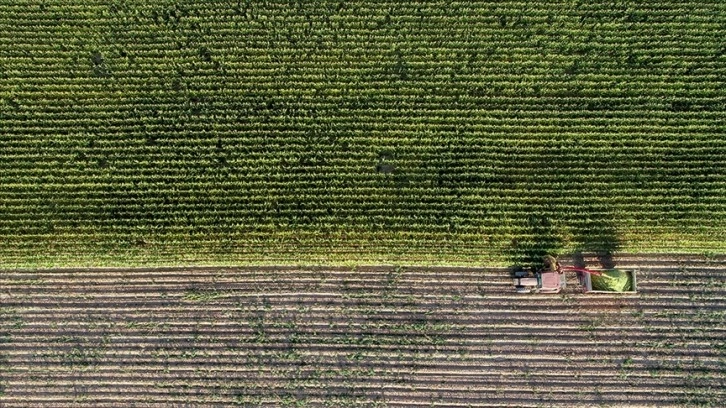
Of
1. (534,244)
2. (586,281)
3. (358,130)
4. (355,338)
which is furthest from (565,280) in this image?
(358,130)

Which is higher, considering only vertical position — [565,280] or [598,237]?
[598,237]

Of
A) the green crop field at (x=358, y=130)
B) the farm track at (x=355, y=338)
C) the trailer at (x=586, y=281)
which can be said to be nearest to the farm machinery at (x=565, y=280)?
the trailer at (x=586, y=281)

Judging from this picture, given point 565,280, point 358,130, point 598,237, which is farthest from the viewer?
point 358,130

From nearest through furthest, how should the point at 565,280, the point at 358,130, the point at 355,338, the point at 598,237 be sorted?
the point at 355,338 → the point at 565,280 → the point at 598,237 → the point at 358,130

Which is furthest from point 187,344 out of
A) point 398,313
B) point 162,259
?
point 398,313

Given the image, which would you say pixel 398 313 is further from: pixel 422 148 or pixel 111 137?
pixel 111 137

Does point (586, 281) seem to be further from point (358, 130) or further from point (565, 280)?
point (358, 130)


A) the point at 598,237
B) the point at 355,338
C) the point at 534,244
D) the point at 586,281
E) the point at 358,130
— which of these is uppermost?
the point at 358,130

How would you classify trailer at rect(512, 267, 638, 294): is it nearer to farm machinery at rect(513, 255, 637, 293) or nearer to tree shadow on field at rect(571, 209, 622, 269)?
farm machinery at rect(513, 255, 637, 293)
